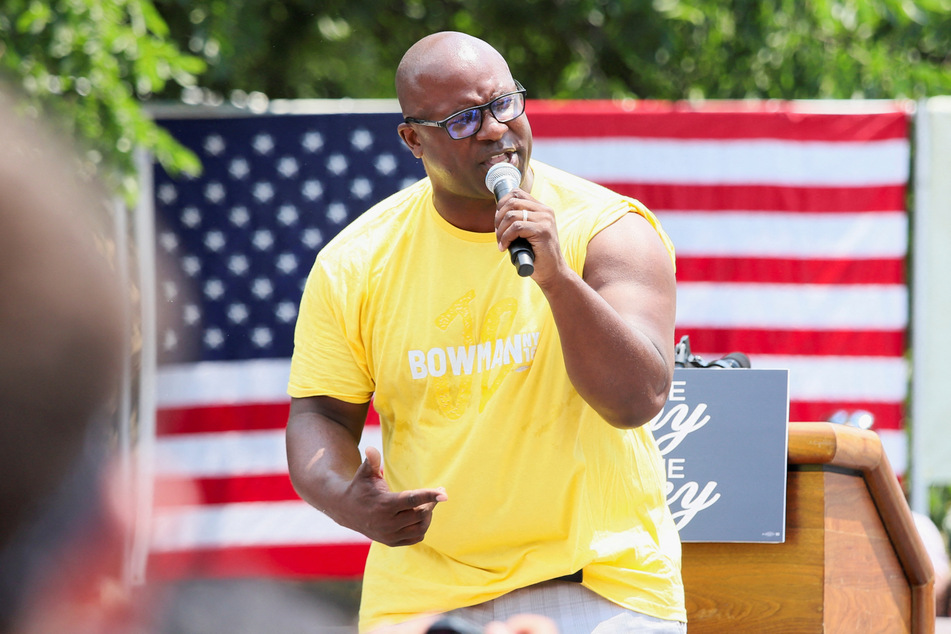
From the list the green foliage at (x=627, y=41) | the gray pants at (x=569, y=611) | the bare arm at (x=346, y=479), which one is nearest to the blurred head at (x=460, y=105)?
the bare arm at (x=346, y=479)

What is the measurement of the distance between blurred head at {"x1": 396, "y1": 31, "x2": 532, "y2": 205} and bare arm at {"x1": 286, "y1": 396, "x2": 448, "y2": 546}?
0.55 m

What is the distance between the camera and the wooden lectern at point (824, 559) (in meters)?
2.68

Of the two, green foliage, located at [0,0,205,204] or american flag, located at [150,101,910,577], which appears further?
american flag, located at [150,101,910,577]

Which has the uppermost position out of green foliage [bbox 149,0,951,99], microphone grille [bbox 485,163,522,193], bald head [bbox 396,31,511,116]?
green foliage [bbox 149,0,951,99]

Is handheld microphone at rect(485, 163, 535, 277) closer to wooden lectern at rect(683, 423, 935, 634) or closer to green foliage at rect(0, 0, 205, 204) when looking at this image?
wooden lectern at rect(683, 423, 935, 634)

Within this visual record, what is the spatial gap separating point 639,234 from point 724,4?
4.90 metres

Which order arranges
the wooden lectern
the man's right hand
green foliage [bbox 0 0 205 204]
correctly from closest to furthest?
the man's right hand < the wooden lectern < green foliage [bbox 0 0 205 204]

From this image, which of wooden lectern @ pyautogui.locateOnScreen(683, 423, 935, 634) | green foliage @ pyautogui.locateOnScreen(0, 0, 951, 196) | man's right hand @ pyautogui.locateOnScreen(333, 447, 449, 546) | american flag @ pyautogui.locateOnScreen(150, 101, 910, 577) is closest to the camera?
man's right hand @ pyautogui.locateOnScreen(333, 447, 449, 546)

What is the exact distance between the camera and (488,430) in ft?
7.05

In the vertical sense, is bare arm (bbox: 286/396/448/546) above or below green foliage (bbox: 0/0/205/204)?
below

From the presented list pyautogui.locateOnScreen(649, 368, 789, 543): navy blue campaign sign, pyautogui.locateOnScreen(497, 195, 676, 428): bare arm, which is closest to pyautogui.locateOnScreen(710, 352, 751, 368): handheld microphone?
pyautogui.locateOnScreen(649, 368, 789, 543): navy blue campaign sign

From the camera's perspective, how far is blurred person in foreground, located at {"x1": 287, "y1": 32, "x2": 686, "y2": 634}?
2.13 m

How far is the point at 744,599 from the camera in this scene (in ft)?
8.92

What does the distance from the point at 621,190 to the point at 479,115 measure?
3341 mm
